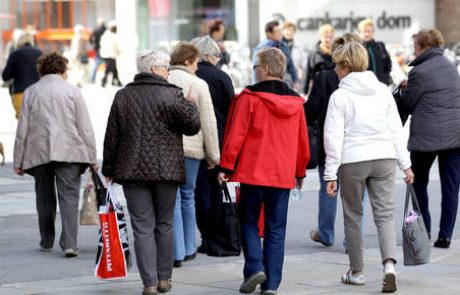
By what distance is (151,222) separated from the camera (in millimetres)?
9117

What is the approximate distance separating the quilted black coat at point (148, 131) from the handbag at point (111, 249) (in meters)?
0.35

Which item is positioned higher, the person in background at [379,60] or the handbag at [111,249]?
the person in background at [379,60]

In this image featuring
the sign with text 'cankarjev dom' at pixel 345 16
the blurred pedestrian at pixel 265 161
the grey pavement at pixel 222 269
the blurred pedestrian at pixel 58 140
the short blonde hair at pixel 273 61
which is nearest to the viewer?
the blurred pedestrian at pixel 265 161

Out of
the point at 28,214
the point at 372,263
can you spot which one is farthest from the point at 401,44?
the point at 372,263

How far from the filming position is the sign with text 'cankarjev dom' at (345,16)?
1751 inches

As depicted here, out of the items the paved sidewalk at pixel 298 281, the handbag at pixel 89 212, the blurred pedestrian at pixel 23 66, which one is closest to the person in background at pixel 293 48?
the blurred pedestrian at pixel 23 66

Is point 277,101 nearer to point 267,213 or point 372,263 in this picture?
point 267,213

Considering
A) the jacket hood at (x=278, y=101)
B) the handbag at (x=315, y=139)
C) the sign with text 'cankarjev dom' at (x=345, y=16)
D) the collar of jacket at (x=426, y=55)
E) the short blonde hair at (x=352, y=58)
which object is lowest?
the sign with text 'cankarjev dom' at (x=345, y=16)

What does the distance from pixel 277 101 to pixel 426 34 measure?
271cm

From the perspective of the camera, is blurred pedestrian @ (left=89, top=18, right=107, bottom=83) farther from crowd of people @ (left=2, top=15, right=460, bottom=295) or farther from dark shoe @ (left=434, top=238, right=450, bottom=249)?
crowd of people @ (left=2, top=15, right=460, bottom=295)

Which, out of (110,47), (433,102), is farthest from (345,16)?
(433,102)

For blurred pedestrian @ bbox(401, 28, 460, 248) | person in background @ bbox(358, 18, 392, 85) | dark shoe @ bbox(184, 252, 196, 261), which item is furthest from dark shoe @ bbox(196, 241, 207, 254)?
person in background @ bbox(358, 18, 392, 85)

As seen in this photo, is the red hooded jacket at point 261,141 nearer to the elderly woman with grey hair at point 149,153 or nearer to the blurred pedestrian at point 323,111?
the elderly woman with grey hair at point 149,153

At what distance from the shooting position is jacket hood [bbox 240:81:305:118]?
907 centimetres
